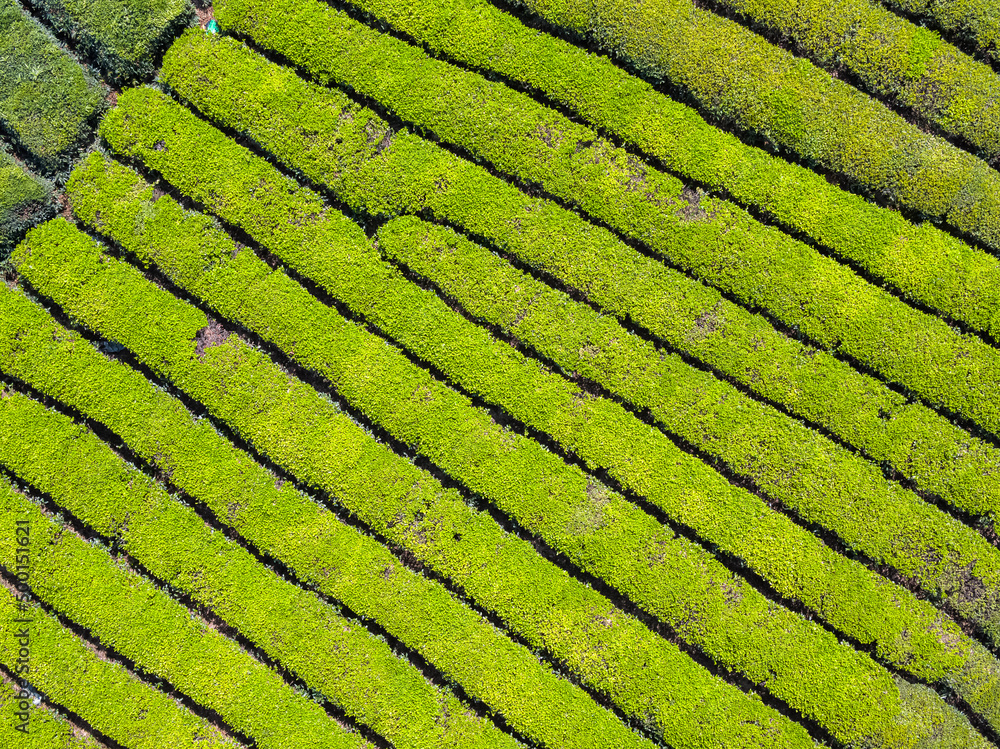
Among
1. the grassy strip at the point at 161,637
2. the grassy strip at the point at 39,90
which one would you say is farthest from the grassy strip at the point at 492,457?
the grassy strip at the point at 161,637

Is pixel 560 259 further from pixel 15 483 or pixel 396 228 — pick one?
pixel 15 483

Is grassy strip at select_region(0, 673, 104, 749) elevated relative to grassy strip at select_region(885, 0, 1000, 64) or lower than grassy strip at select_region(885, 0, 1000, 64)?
lower

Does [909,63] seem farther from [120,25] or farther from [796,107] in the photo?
[120,25]


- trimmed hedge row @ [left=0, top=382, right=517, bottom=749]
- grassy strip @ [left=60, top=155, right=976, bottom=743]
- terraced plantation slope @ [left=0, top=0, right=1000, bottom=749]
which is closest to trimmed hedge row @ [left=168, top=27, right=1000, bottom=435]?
terraced plantation slope @ [left=0, top=0, right=1000, bottom=749]

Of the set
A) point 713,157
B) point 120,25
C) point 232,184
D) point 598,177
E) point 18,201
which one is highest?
point 713,157

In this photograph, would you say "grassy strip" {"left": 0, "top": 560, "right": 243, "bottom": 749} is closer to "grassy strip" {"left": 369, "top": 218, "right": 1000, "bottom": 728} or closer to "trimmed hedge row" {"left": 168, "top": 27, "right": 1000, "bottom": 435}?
"grassy strip" {"left": 369, "top": 218, "right": 1000, "bottom": 728}

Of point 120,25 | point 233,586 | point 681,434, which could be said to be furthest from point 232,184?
point 681,434

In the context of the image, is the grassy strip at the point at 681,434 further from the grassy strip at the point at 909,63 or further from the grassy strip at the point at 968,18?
the grassy strip at the point at 968,18
